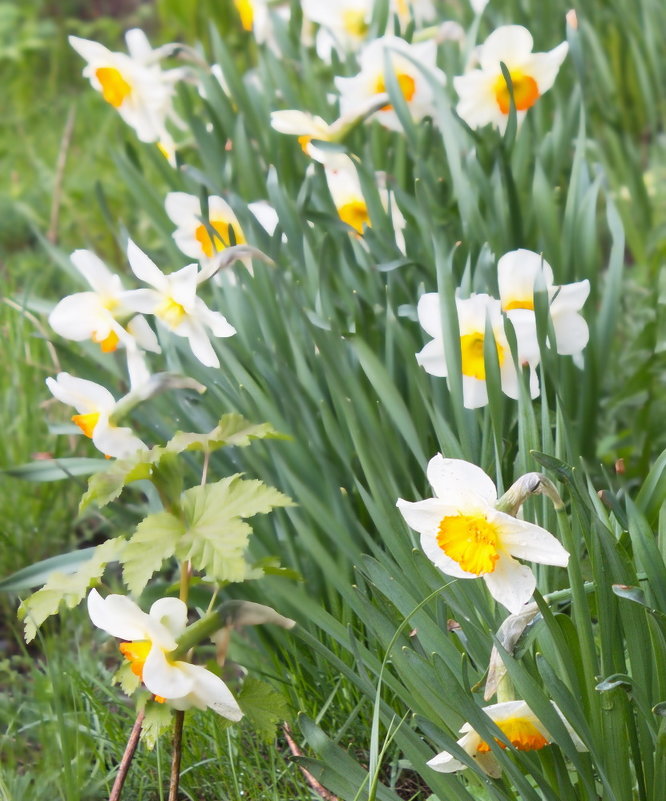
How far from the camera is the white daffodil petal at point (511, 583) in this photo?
1.11 meters

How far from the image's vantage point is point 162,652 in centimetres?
115

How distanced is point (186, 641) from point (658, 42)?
9.22 feet

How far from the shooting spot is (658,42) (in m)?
3.25

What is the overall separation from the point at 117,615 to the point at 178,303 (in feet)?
1.57

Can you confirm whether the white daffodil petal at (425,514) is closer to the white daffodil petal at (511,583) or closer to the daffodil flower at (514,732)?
the white daffodil petal at (511,583)

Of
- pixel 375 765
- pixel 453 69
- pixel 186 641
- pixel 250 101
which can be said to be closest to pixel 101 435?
pixel 186 641

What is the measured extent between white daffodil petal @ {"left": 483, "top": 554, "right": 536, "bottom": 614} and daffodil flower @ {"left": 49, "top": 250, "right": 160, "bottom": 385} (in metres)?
0.64

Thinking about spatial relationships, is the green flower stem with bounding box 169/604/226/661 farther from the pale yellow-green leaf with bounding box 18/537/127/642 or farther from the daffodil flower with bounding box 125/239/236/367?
the daffodil flower with bounding box 125/239/236/367

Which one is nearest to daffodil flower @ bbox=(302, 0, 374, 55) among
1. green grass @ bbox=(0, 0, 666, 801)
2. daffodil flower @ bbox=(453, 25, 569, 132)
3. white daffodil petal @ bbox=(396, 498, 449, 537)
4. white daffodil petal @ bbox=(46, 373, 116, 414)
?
green grass @ bbox=(0, 0, 666, 801)

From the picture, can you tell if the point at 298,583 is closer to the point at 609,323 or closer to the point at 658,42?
the point at 609,323

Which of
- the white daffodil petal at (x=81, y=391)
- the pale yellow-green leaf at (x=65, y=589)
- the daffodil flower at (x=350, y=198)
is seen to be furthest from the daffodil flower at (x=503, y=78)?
the pale yellow-green leaf at (x=65, y=589)

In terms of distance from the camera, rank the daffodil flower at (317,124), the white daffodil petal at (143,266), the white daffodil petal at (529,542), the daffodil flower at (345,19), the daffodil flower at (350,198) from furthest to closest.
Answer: the daffodil flower at (345,19) < the daffodil flower at (350,198) < the daffodil flower at (317,124) < the white daffodil petal at (143,266) < the white daffodil petal at (529,542)

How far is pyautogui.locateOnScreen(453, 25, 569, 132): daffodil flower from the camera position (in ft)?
6.24

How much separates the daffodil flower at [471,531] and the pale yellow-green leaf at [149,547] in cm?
30
